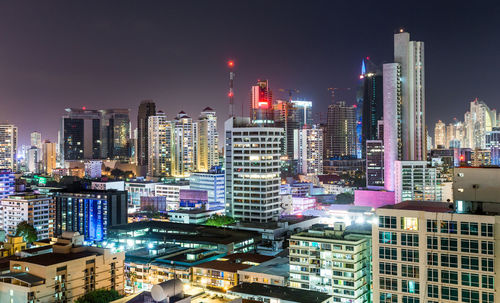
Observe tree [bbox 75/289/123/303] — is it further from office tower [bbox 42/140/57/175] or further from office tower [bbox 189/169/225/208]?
office tower [bbox 42/140/57/175]

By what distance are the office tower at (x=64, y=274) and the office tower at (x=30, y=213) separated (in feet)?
75.0

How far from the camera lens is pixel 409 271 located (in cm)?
1708

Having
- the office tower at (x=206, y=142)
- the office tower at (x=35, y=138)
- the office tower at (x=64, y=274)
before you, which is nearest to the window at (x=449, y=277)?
the office tower at (x=64, y=274)

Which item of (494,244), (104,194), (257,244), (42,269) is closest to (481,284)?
(494,244)

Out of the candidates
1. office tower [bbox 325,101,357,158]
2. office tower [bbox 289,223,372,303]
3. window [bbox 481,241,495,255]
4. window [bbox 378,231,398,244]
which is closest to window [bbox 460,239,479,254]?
window [bbox 481,241,495,255]

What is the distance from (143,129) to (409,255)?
121 meters

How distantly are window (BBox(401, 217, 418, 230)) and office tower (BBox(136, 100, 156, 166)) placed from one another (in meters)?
110

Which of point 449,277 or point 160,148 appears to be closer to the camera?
point 449,277

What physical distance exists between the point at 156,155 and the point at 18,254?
70.3 metres

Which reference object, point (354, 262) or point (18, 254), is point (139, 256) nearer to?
point (18, 254)

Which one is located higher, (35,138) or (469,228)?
(35,138)

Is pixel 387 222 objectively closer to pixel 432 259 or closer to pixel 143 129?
pixel 432 259

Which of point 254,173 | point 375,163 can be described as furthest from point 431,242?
point 375,163

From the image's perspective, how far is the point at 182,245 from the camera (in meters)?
39.6
